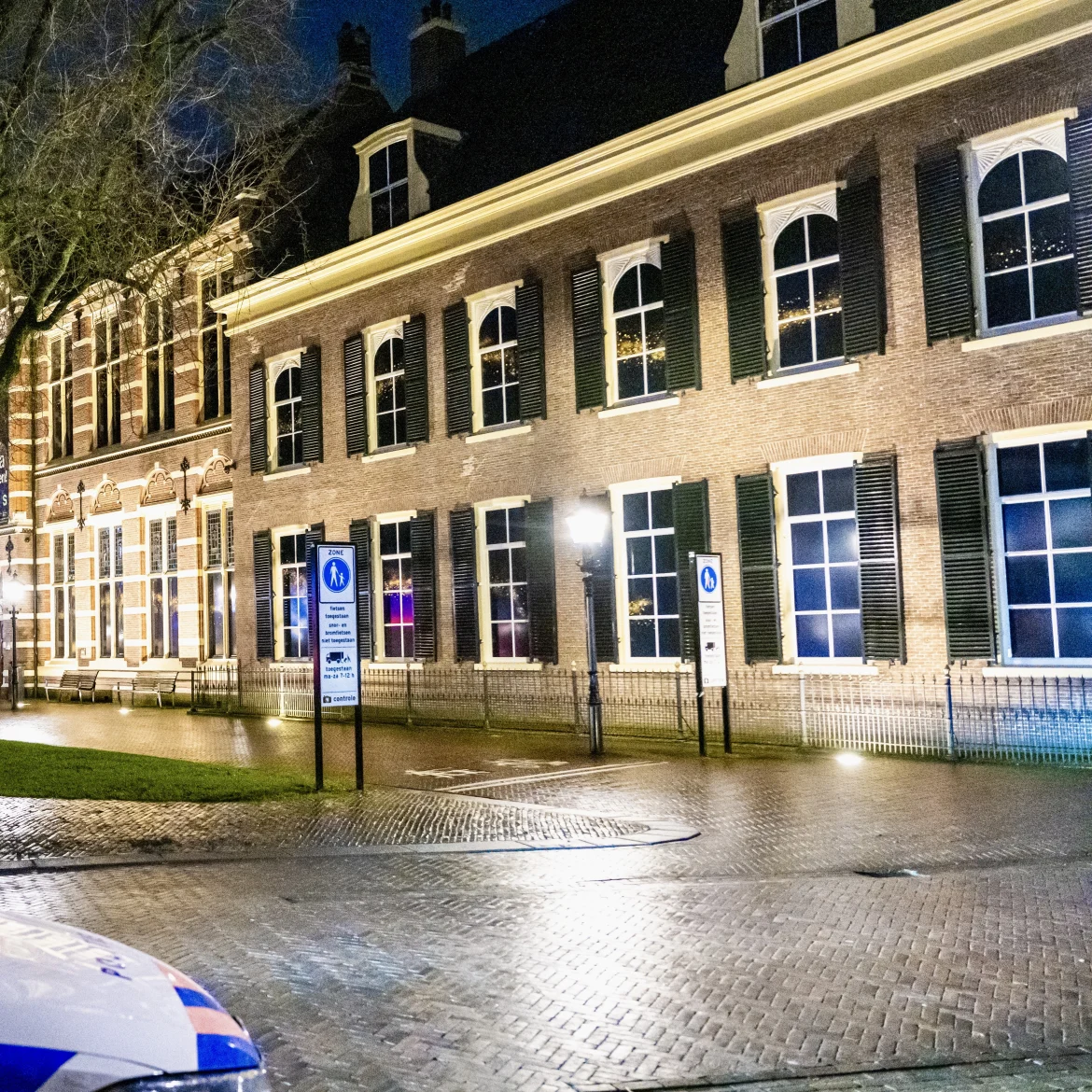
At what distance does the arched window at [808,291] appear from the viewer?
17266 mm

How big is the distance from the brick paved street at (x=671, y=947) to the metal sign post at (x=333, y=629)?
170 cm

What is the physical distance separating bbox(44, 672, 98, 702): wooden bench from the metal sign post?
20.4 meters

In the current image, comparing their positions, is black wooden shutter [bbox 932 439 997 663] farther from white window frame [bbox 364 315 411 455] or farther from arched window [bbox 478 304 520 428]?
white window frame [bbox 364 315 411 455]

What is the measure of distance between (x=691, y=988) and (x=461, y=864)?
3787mm

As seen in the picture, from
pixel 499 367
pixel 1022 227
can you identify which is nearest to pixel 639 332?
pixel 499 367

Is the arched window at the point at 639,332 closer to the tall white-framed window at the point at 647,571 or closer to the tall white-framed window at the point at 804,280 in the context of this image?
the tall white-framed window at the point at 647,571

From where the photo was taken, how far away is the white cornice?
15.4m

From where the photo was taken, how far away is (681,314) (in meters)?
18.9

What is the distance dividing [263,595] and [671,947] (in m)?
21.4

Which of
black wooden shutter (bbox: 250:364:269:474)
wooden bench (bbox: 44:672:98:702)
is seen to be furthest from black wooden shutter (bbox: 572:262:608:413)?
wooden bench (bbox: 44:672:98:702)

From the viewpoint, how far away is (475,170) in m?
23.0

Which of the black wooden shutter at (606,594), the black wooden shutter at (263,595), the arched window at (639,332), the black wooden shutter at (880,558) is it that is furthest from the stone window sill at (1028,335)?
the black wooden shutter at (263,595)

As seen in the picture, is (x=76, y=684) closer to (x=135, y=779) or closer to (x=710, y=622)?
(x=135, y=779)

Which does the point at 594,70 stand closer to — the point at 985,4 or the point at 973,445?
the point at 985,4
